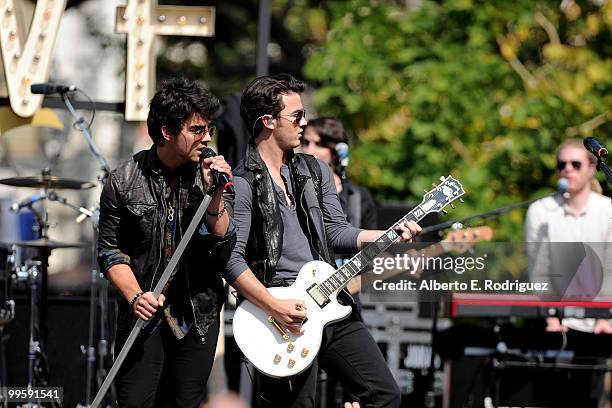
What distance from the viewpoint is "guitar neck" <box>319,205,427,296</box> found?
5.46m

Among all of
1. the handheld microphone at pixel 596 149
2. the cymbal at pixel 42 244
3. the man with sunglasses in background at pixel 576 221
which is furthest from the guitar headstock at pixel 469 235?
the cymbal at pixel 42 244

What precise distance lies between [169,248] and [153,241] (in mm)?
83

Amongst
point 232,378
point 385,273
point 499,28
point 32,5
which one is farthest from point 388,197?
point 385,273

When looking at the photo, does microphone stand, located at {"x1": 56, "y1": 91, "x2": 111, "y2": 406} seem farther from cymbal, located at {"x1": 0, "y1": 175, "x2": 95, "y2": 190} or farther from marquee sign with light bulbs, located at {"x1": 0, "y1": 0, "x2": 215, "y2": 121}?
marquee sign with light bulbs, located at {"x1": 0, "y1": 0, "x2": 215, "y2": 121}

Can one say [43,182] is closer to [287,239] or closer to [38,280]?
[38,280]

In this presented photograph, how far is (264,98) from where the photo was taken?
560 cm

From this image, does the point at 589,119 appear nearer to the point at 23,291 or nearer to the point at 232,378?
the point at 232,378

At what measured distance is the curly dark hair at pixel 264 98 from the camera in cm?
560

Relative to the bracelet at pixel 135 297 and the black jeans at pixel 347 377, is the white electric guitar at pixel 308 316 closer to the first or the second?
the black jeans at pixel 347 377

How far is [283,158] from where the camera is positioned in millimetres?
5727

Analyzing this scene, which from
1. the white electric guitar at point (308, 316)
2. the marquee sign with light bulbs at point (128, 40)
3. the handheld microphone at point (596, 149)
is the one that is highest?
the marquee sign with light bulbs at point (128, 40)

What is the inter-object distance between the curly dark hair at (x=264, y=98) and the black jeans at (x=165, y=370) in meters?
1.13

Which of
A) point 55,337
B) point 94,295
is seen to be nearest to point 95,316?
point 94,295

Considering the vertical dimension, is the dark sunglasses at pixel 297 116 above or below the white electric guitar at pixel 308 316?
above
